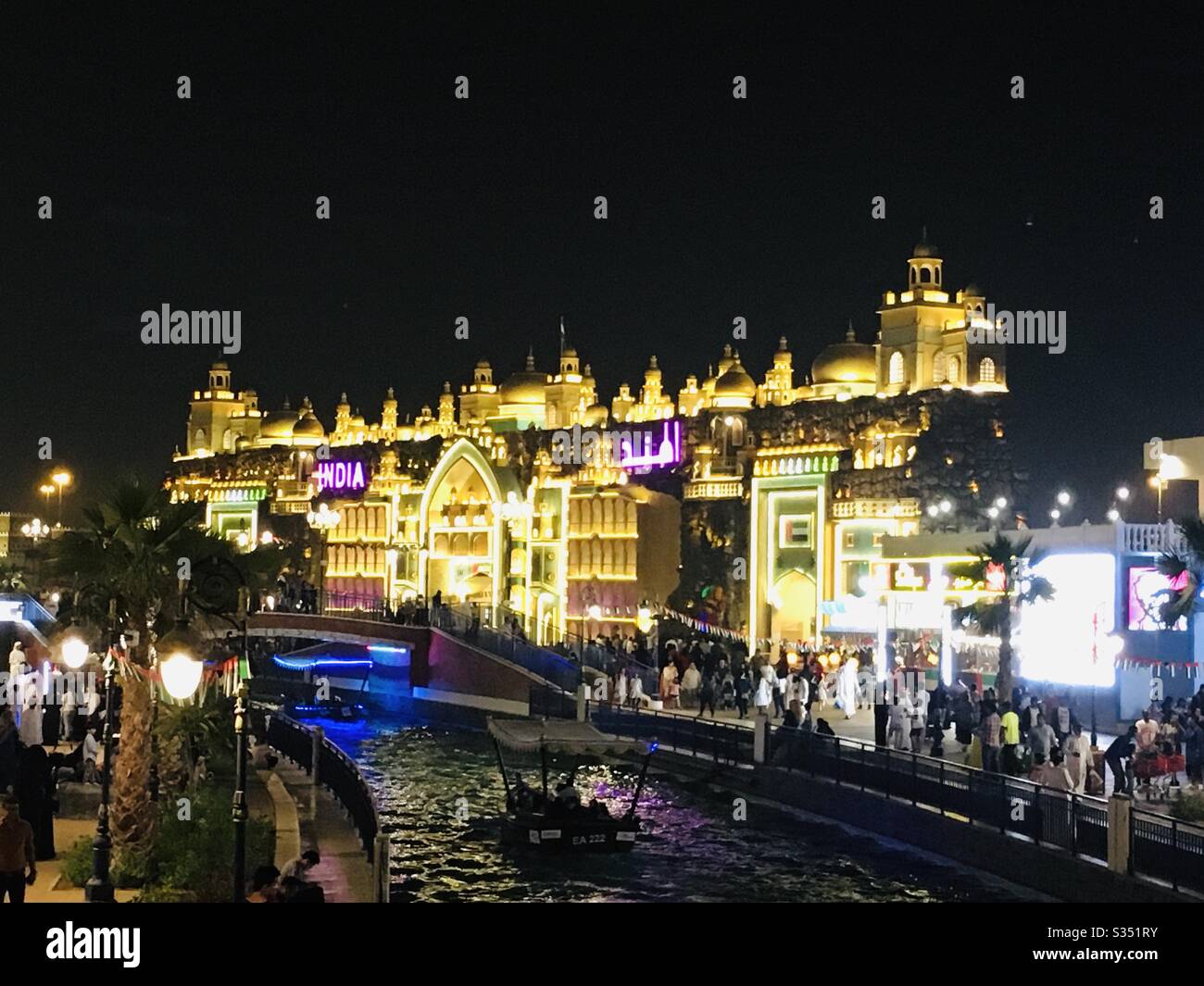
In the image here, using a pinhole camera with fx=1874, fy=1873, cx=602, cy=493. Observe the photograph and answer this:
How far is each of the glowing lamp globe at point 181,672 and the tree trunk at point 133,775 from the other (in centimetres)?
460

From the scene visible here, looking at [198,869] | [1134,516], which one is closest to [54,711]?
[198,869]

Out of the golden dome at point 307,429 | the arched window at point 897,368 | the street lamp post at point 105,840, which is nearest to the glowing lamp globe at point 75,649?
the street lamp post at point 105,840

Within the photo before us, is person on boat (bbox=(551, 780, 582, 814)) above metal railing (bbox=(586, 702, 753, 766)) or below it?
below

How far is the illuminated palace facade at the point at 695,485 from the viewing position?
54.2 m

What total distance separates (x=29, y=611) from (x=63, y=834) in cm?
2193

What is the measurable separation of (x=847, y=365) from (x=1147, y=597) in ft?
94.8

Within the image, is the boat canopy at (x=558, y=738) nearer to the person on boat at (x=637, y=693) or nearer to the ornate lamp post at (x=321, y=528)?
the person on boat at (x=637, y=693)

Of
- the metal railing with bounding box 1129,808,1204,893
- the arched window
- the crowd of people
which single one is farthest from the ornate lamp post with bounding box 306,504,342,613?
the metal railing with bounding box 1129,808,1204,893

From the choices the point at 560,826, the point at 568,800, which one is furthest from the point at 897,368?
the point at 560,826

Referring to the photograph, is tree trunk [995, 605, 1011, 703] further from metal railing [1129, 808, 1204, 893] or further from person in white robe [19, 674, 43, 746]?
person in white robe [19, 674, 43, 746]

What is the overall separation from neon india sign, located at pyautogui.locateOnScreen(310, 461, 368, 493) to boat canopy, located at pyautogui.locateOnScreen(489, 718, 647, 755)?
47459 millimetres

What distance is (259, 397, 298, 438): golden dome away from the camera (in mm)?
98062

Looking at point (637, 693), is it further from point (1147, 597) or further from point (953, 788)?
point (953, 788)
